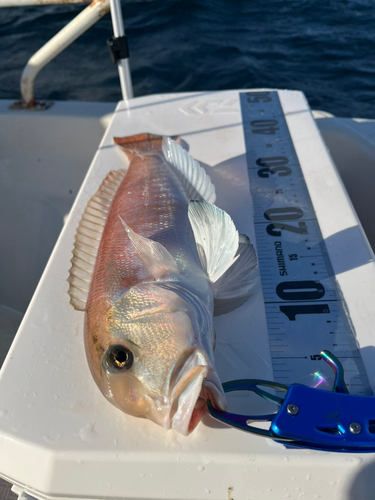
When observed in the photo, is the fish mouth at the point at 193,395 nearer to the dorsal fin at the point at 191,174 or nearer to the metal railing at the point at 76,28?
the dorsal fin at the point at 191,174

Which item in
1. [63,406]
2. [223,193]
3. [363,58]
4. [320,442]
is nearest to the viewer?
[320,442]

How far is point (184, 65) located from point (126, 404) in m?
5.40

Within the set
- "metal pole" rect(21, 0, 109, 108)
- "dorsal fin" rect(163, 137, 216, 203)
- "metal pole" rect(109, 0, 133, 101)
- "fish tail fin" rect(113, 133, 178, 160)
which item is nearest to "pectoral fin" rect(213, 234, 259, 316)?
"dorsal fin" rect(163, 137, 216, 203)

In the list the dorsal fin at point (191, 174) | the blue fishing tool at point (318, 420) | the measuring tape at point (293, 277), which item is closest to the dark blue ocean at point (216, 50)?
the measuring tape at point (293, 277)

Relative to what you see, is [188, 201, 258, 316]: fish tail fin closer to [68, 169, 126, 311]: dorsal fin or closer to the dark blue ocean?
[68, 169, 126, 311]: dorsal fin

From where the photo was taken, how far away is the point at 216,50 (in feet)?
18.7

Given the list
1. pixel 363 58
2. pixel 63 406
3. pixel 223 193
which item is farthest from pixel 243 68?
pixel 63 406

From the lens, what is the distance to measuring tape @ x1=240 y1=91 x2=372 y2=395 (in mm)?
1095

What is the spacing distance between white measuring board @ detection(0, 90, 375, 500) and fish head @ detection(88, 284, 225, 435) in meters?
0.08

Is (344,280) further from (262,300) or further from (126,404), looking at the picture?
(126,404)

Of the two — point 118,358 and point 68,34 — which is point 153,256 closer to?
point 118,358

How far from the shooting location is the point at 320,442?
852 mm

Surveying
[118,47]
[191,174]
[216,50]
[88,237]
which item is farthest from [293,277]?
[216,50]

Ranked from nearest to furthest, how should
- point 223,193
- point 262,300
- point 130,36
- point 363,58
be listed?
point 262,300
point 223,193
point 363,58
point 130,36
